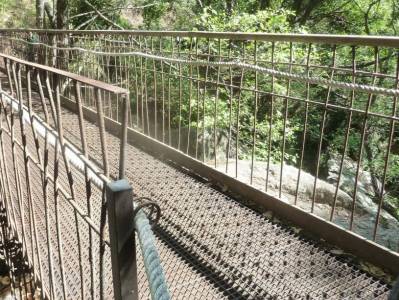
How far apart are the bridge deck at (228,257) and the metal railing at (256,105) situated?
0.30 metres

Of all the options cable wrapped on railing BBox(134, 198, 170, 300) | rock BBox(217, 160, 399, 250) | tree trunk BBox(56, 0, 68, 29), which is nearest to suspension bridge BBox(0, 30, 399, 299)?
cable wrapped on railing BBox(134, 198, 170, 300)

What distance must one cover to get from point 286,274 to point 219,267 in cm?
55

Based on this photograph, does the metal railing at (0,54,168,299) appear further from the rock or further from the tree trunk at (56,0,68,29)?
the tree trunk at (56,0,68,29)

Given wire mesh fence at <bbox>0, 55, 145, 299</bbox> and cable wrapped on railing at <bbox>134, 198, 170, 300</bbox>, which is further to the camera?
wire mesh fence at <bbox>0, 55, 145, 299</bbox>

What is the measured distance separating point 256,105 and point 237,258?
1.68 metres

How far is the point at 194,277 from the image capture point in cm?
313

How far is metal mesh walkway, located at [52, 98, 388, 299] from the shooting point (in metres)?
2.96

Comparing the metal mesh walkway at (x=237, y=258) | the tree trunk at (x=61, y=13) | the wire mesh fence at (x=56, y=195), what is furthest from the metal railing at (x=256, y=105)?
the wire mesh fence at (x=56, y=195)

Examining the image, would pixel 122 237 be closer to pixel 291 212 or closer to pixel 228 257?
pixel 228 257

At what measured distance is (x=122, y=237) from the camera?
4.83 feet

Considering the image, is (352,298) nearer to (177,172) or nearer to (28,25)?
(177,172)

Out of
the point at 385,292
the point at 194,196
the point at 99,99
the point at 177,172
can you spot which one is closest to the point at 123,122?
the point at 99,99

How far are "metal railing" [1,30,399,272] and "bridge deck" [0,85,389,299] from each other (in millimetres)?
301

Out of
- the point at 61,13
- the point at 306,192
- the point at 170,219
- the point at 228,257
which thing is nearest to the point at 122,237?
the point at 228,257
